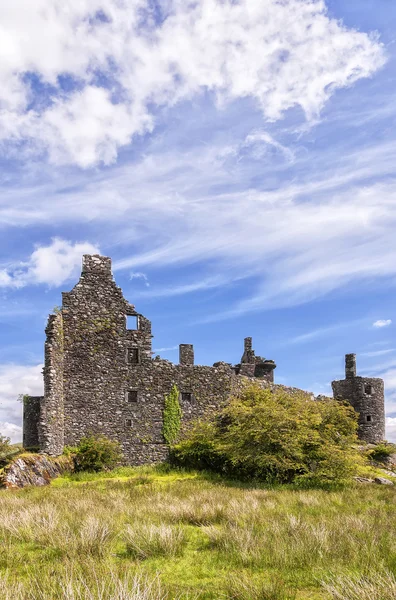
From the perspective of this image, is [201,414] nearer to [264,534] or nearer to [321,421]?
[321,421]

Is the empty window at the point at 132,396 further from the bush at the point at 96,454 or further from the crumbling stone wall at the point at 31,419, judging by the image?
the crumbling stone wall at the point at 31,419

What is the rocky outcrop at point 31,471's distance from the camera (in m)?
18.7

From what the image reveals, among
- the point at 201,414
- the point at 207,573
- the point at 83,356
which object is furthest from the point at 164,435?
the point at 207,573

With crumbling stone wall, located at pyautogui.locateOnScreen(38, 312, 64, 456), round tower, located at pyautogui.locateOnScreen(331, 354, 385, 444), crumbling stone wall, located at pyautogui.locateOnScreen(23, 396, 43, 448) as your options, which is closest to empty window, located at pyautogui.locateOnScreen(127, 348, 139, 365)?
crumbling stone wall, located at pyautogui.locateOnScreen(38, 312, 64, 456)

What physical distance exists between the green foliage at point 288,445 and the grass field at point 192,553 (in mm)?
8691

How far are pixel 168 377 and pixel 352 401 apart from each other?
903 inches

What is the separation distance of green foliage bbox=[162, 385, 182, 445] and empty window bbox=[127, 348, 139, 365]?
8.94ft

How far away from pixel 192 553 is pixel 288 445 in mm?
13491

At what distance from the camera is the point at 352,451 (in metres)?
22.9

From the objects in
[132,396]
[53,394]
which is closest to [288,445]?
[132,396]

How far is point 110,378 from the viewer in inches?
1085

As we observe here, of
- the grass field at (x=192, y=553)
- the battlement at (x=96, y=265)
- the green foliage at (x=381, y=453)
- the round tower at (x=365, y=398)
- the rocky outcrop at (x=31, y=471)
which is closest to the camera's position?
the grass field at (x=192, y=553)

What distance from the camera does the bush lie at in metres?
24.9

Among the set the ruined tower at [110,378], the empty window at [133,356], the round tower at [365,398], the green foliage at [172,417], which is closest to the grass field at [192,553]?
the ruined tower at [110,378]
